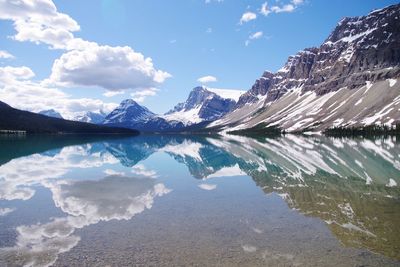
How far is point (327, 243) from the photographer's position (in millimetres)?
22562

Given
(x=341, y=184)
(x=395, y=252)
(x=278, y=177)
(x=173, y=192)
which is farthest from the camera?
(x=278, y=177)

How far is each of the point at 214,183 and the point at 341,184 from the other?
16.5 m

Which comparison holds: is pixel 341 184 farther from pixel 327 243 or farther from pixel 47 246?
pixel 47 246

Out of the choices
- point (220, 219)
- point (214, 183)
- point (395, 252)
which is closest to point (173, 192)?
point (214, 183)

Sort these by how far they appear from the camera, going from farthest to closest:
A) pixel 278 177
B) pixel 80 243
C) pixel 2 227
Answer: pixel 278 177 → pixel 2 227 → pixel 80 243

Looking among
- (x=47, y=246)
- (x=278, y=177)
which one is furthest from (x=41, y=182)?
(x=278, y=177)

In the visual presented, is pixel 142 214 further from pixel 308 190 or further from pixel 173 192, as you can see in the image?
pixel 308 190

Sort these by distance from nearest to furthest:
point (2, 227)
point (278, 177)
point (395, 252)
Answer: point (395, 252)
point (2, 227)
point (278, 177)

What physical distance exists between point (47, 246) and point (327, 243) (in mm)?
17137

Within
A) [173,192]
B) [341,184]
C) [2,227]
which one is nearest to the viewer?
[2,227]

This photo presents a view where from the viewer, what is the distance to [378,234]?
23906 mm

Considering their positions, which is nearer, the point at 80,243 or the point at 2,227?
the point at 80,243

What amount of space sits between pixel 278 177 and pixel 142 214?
2888cm

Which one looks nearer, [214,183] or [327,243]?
[327,243]
